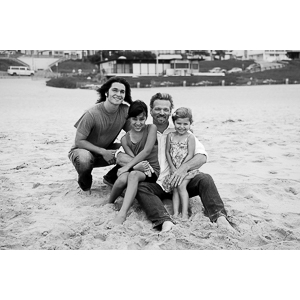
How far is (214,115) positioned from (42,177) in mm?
2197

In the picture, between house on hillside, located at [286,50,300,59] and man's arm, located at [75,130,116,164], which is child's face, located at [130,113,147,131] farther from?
Result: house on hillside, located at [286,50,300,59]

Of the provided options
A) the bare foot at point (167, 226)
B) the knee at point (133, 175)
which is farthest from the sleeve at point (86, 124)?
the bare foot at point (167, 226)

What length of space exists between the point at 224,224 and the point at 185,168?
50cm

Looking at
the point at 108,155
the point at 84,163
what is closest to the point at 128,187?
the point at 108,155

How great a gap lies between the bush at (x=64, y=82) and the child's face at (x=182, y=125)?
168cm

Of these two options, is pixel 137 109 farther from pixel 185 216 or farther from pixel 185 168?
pixel 185 216

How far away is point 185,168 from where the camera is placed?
2.83 metres

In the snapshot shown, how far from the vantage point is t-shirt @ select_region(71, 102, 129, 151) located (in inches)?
123

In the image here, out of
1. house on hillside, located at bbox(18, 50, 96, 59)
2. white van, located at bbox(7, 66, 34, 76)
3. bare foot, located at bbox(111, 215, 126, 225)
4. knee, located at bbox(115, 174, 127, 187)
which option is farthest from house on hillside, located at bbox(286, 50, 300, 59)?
white van, located at bbox(7, 66, 34, 76)

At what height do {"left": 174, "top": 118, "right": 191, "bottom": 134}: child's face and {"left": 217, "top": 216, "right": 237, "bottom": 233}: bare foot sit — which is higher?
{"left": 174, "top": 118, "right": 191, "bottom": 134}: child's face

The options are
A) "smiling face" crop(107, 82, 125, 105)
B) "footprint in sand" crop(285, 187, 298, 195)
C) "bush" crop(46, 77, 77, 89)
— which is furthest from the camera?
"bush" crop(46, 77, 77, 89)

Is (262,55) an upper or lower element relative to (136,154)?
upper
